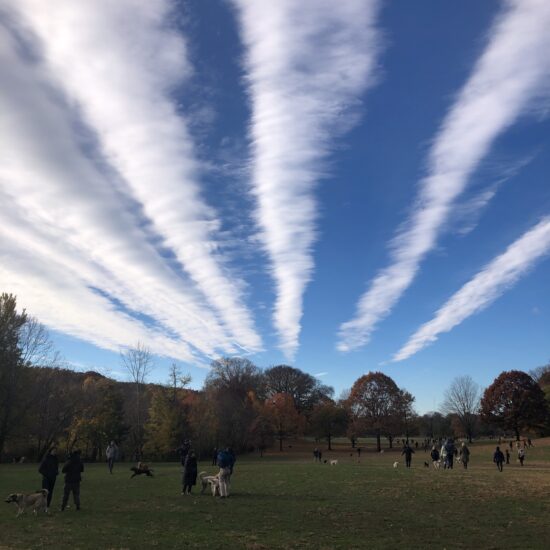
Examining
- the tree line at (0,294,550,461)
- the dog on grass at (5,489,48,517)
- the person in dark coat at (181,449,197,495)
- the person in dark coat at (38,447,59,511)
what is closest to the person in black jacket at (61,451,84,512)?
the person in dark coat at (38,447,59,511)

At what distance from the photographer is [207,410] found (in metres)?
57.9

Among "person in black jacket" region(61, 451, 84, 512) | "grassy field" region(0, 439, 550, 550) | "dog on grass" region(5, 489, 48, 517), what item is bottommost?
"grassy field" region(0, 439, 550, 550)

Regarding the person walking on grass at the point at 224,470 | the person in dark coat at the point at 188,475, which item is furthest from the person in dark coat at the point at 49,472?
the person walking on grass at the point at 224,470

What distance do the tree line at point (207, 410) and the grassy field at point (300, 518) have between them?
2837 cm

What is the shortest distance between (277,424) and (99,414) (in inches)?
1449

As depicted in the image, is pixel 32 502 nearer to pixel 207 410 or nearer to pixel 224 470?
pixel 224 470

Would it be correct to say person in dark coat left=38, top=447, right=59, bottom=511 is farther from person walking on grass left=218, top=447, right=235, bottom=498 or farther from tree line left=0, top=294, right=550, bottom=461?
tree line left=0, top=294, right=550, bottom=461

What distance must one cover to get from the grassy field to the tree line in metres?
28.4

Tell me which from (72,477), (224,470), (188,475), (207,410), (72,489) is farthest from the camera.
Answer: (207,410)

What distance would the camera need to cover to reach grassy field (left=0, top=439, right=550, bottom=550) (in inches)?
427

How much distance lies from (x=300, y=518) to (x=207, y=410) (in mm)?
46162

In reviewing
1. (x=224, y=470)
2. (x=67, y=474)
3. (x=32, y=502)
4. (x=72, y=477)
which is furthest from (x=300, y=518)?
(x=32, y=502)

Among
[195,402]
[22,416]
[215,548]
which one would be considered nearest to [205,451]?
[195,402]

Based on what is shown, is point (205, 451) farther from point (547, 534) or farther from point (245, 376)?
point (547, 534)
